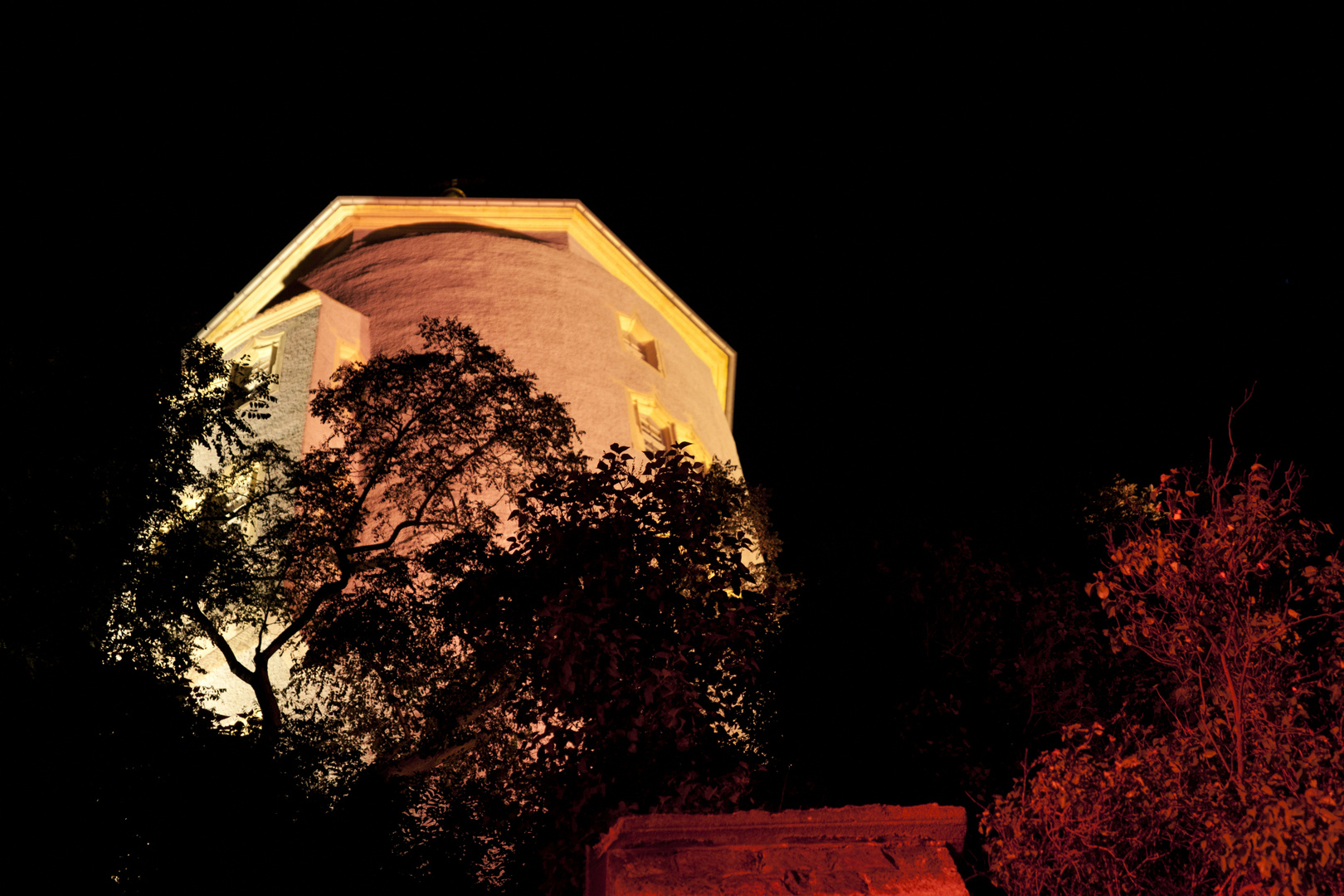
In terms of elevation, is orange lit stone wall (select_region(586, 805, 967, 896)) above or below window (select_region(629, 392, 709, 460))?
below

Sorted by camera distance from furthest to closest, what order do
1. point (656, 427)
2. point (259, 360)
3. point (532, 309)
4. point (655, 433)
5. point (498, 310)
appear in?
point (656, 427)
point (655, 433)
point (532, 309)
point (498, 310)
point (259, 360)

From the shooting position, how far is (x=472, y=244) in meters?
25.0

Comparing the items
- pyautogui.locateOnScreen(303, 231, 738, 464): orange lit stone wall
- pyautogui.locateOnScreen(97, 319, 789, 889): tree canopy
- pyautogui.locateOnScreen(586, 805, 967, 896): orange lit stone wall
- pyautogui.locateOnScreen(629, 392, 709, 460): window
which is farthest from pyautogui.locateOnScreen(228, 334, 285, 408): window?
pyautogui.locateOnScreen(586, 805, 967, 896): orange lit stone wall

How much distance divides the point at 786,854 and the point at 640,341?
865 inches

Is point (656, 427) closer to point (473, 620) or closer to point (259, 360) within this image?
point (259, 360)

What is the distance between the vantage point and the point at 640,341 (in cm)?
2683

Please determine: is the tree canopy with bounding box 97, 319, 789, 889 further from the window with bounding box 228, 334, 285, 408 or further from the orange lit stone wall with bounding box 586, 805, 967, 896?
the window with bounding box 228, 334, 285, 408

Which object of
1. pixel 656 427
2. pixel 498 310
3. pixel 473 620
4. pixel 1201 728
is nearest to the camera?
pixel 1201 728

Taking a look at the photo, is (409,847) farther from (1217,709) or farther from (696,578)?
(1217,709)

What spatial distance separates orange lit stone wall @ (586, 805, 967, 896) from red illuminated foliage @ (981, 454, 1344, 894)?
3.00 meters

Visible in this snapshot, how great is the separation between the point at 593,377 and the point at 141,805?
14.5 meters

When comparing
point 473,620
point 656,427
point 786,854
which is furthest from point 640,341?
point 786,854

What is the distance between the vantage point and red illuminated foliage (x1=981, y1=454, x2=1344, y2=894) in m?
7.90

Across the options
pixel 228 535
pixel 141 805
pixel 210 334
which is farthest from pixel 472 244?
pixel 141 805
